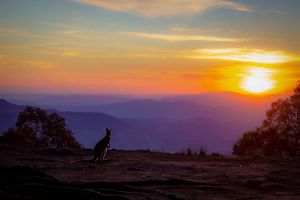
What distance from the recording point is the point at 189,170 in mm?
15766

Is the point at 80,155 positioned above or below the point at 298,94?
below

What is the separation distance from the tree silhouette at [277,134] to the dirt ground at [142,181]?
2456cm

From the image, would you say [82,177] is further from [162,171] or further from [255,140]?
[255,140]

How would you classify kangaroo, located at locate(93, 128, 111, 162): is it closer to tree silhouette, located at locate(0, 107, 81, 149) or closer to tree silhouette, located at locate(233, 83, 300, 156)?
tree silhouette, located at locate(233, 83, 300, 156)

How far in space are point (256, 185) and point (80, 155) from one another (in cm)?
1092

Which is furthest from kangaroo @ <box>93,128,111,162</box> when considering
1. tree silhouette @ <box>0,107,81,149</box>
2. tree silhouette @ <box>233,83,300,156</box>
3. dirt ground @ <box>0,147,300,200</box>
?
tree silhouette @ <box>0,107,81,149</box>

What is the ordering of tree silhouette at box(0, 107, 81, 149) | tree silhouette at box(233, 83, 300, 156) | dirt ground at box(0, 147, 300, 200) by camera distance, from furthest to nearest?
tree silhouette at box(0, 107, 81, 149)
tree silhouette at box(233, 83, 300, 156)
dirt ground at box(0, 147, 300, 200)

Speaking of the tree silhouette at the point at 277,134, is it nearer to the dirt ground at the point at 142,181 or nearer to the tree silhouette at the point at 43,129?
the tree silhouette at the point at 43,129

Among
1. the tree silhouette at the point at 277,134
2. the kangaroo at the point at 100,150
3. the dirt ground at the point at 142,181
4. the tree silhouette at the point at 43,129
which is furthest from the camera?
the tree silhouette at the point at 43,129

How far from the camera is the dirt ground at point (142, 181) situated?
10.3 metres

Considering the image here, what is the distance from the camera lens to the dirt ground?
10258 mm

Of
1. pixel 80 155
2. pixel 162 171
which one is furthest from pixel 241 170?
pixel 80 155

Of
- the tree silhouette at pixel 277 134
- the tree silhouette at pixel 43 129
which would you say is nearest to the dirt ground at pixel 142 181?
the tree silhouette at pixel 277 134

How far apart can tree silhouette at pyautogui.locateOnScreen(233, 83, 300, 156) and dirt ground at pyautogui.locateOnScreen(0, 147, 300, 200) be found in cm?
2456
